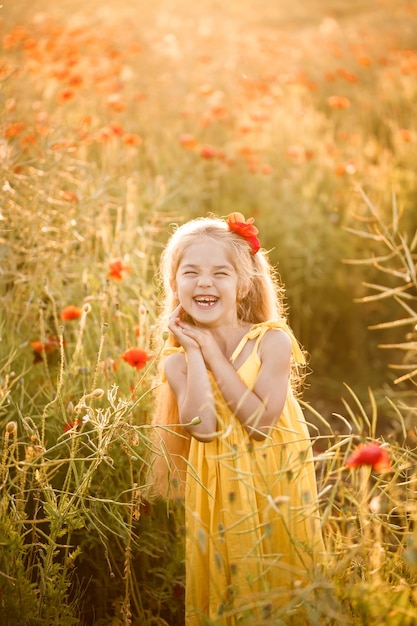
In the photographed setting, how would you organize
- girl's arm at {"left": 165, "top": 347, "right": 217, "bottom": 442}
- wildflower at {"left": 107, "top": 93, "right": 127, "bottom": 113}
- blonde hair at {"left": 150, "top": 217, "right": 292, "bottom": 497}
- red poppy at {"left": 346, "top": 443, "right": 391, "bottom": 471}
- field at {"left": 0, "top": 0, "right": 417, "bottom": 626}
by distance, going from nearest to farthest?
red poppy at {"left": 346, "top": 443, "right": 391, "bottom": 471} → field at {"left": 0, "top": 0, "right": 417, "bottom": 626} → girl's arm at {"left": 165, "top": 347, "right": 217, "bottom": 442} → blonde hair at {"left": 150, "top": 217, "right": 292, "bottom": 497} → wildflower at {"left": 107, "top": 93, "right": 127, "bottom": 113}

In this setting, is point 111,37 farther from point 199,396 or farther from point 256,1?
point 256,1

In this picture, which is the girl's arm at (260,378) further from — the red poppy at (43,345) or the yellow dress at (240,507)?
the red poppy at (43,345)

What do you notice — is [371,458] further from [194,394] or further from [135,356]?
[135,356]

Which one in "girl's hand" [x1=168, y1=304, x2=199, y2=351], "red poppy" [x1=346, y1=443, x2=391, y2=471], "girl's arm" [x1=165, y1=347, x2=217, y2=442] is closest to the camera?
"red poppy" [x1=346, y1=443, x2=391, y2=471]

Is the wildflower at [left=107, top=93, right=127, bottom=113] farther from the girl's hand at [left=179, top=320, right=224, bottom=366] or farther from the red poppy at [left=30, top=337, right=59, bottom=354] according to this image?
the girl's hand at [left=179, top=320, right=224, bottom=366]

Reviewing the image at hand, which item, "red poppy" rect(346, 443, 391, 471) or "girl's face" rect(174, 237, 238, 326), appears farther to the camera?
"girl's face" rect(174, 237, 238, 326)

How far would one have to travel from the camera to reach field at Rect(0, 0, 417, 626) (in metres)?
1.63

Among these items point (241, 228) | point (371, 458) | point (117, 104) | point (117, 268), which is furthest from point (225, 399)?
point (117, 104)

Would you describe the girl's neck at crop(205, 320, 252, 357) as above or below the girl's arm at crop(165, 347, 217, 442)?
above

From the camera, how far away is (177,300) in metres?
2.14

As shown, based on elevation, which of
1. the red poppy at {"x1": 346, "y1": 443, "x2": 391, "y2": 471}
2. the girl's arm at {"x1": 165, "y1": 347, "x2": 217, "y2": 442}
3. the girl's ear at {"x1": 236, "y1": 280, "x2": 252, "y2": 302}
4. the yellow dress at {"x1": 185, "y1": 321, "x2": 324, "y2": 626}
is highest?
the girl's ear at {"x1": 236, "y1": 280, "x2": 252, "y2": 302}

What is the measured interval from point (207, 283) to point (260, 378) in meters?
0.29

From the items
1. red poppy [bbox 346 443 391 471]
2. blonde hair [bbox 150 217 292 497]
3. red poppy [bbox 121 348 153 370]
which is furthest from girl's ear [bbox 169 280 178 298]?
red poppy [bbox 346 443 391 471]

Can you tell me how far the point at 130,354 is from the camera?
2.01 m
